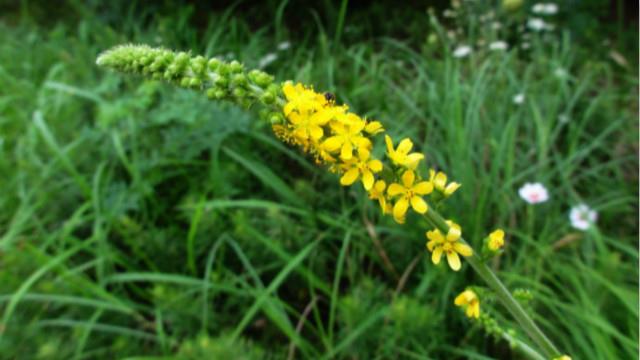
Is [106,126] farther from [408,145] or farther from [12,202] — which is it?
[408,145]

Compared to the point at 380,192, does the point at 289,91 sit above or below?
above

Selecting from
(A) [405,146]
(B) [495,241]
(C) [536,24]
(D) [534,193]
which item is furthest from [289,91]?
(C) [536,24]

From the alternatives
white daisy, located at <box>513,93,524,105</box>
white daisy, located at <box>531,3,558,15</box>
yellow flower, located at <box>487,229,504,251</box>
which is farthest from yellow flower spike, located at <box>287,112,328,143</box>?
→ white daisy, located at <box>531,3,558,15</box>

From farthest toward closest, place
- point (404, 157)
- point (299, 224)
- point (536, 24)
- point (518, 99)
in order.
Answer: point (536, 24), point (518, 99), point (299, 224), point (404, 157)

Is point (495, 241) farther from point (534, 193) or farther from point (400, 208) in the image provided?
point (534, 193)

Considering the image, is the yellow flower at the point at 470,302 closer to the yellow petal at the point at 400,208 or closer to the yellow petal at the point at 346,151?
the yellow petal at the point at 400,208

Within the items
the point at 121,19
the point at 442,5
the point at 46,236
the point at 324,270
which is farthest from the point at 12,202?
the point at 442,5
